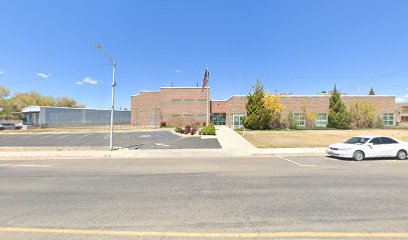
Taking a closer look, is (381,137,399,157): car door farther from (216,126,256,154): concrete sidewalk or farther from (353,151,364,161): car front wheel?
(216,126,256,154): concrete sidewalk

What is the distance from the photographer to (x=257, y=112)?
97.1 ft

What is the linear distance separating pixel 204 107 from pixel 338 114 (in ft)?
78.0

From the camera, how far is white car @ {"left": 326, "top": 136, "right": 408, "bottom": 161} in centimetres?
1148

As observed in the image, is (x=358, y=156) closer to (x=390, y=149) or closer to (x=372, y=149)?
(x=372, y=149)

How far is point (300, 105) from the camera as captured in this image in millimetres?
35906

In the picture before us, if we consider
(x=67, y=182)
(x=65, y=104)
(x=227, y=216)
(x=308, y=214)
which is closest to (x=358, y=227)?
(x=308, y=214)

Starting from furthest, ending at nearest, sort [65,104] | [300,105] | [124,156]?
[65,104]
[300,105]
[124,156]

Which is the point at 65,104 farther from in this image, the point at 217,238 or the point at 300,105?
the point at 217,238

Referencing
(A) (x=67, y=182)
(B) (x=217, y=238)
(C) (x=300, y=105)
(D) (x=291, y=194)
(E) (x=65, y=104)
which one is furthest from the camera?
(E) (x=65, y=104)

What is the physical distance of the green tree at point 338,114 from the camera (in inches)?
1265

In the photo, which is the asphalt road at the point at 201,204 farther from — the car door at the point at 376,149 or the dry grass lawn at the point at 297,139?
the dry grass lawn at the point at 297,139

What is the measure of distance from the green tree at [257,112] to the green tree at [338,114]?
1084cm

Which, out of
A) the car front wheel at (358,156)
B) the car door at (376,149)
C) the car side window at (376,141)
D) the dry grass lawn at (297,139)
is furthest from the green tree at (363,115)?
the car front wheel at (358,156)

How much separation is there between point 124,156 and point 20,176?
5936 millimetres
